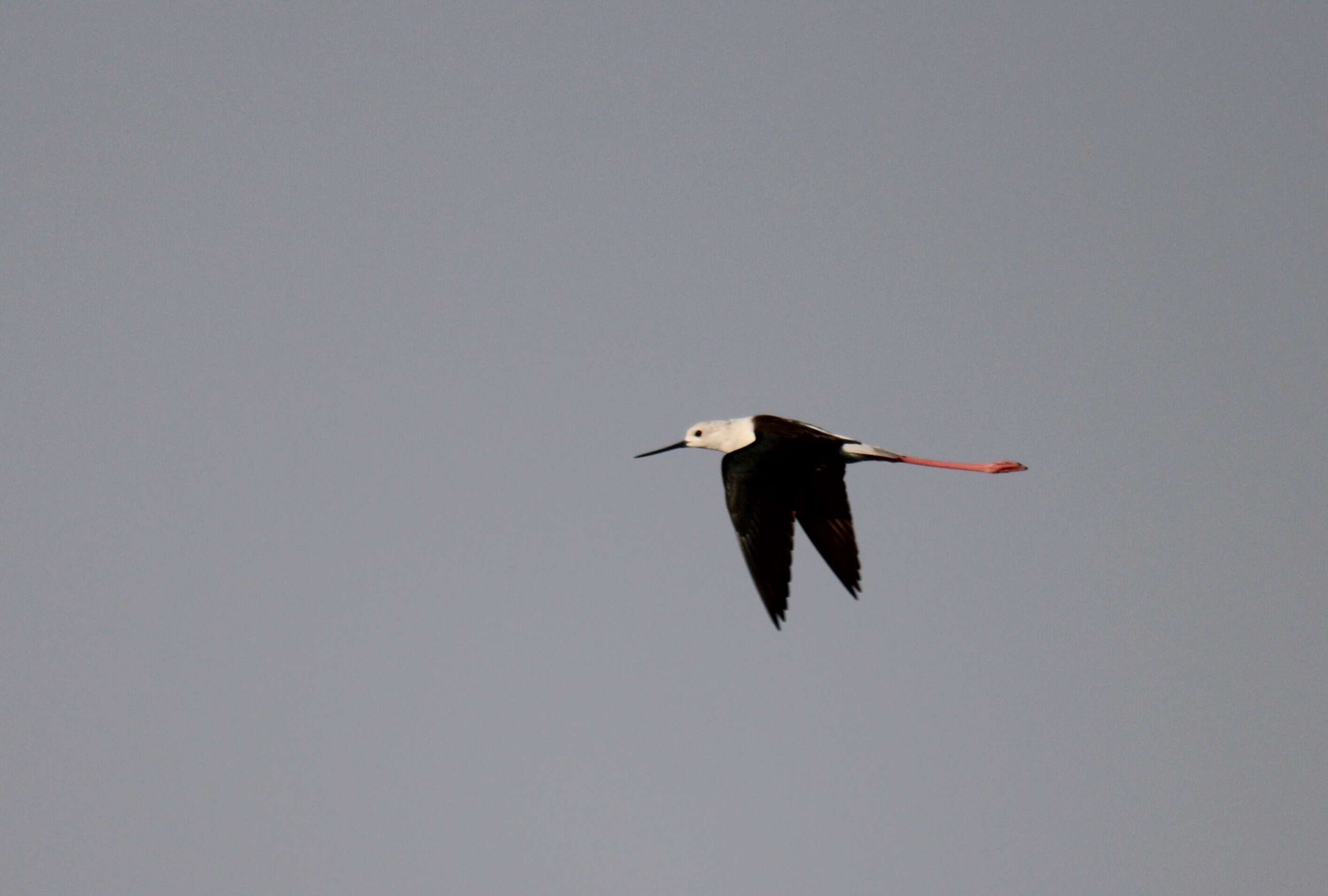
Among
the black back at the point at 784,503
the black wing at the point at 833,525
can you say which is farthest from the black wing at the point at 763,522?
the black wing at the point at 833,525

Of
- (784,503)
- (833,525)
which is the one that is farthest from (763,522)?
(833,525)

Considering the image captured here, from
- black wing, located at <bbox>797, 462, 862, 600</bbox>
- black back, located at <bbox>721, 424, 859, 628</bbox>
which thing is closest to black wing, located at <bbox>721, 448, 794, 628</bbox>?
black back, located at <bbox>721, 424, 859, 628</bbox>

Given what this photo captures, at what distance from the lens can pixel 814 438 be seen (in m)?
16.6

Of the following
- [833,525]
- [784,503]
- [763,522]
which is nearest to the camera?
[763,522]

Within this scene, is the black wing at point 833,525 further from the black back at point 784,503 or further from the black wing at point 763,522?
the black wing at point 763,522

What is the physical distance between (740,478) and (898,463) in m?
1.89

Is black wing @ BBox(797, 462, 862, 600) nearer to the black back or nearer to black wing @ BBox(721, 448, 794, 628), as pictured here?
the black back

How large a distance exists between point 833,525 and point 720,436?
173cm

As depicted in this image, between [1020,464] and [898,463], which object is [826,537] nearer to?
[898,463]

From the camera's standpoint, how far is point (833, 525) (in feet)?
56.2

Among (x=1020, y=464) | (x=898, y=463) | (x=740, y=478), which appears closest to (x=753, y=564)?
(x=740, y=478)

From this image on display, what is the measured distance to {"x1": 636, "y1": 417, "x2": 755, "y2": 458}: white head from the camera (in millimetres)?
17516

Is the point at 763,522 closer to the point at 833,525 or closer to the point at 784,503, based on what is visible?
the point at 784,503

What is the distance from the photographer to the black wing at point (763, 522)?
15.8 metres
